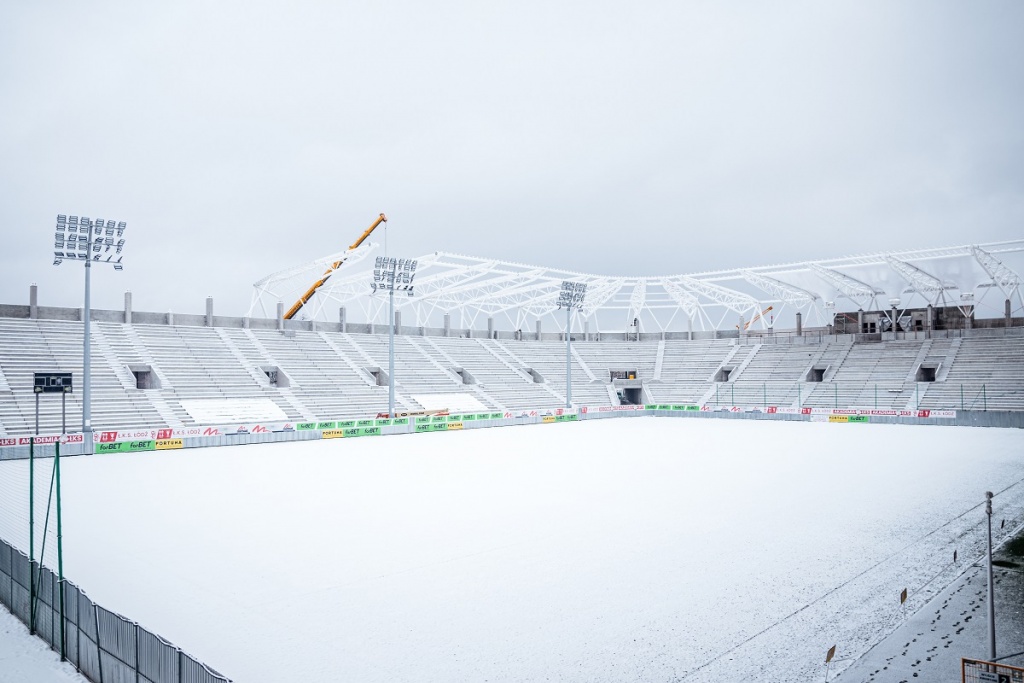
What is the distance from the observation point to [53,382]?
2906 centimetres

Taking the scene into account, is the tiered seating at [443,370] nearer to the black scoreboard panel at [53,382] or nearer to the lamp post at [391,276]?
the black scoreboard panel at [53,382]

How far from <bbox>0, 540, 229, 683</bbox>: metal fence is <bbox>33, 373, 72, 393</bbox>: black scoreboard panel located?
70.8 feet

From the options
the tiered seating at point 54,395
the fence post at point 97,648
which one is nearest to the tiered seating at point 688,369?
the tiered seating at point 54,395

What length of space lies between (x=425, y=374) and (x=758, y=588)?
4358 cm

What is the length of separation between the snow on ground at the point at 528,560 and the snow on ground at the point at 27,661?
96 cm

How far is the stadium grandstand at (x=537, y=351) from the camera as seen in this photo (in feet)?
131

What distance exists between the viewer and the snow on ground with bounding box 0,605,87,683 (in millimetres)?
7977

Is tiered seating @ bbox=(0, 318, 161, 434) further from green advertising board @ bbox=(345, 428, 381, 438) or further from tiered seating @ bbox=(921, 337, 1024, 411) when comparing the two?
tiered seating @ bbox=(921, 337, 1024, 411)

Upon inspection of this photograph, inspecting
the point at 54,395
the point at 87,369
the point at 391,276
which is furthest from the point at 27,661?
the point at 391,276

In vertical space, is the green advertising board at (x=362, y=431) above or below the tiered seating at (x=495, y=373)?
below

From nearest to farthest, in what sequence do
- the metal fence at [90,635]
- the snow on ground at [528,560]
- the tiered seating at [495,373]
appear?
the metal fence at [90,635] → the snow on ground at [528,560] → the tiered seating at [495,373]

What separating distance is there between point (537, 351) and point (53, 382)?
42285 millimetres

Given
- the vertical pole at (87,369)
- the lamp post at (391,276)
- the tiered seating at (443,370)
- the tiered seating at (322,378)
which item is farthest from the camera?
the tiered seating at (322,378)

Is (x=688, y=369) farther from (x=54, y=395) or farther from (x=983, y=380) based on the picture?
(x=54, y=395)
